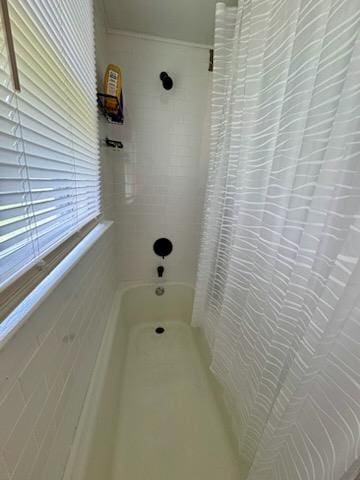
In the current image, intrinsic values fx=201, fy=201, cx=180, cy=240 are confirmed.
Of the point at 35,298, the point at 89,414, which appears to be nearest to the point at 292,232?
the point at 35,298

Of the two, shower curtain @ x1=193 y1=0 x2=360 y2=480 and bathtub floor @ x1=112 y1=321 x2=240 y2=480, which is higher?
shower curtain @ x1=193 y1=0 x2=360 y2=480

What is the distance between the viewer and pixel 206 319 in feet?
4.48

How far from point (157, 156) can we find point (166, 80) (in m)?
0.51

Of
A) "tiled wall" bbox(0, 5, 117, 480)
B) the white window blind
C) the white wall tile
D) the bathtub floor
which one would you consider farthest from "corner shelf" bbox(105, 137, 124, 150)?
the bathtub floor

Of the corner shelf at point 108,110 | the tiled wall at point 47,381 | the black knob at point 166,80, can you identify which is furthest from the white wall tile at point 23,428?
the black knob at point 166,80

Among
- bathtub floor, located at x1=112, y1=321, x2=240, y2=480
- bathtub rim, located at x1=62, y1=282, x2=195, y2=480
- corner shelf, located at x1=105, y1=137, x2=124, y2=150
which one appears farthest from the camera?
corner shelf, located at x1=105, y1=137, x2=124, y2=150

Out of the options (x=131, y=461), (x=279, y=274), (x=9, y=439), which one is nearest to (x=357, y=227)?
(x=279, y=274)

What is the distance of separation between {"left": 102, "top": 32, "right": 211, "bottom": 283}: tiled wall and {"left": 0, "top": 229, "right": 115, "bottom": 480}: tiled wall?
34.8 inches

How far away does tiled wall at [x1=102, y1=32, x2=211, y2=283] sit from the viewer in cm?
148

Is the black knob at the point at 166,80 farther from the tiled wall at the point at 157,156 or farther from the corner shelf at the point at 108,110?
the corner shelf at the point at 108,110

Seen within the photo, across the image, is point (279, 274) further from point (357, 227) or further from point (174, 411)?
point (174, 411)

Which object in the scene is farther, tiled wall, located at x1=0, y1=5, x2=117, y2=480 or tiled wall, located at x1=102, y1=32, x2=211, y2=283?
tiled wall, located at x1=102, y1=32, x2=211, y2=283

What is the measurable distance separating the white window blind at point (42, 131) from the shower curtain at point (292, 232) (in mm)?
673

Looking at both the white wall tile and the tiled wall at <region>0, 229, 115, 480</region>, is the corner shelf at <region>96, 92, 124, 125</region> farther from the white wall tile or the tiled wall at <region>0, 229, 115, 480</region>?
the white wall tile
